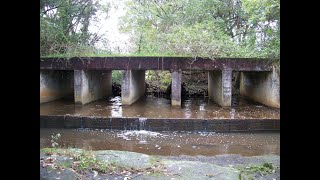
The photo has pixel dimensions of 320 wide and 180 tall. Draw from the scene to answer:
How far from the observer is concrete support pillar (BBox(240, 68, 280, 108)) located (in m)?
13.7

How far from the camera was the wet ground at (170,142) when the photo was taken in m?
8.77

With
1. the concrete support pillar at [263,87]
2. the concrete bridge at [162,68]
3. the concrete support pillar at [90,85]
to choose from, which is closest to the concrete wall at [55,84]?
the concrete bridge at [162,68]

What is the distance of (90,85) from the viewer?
50.9ft

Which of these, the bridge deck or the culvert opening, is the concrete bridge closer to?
the bridge deck

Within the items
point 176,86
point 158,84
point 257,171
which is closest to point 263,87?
point 176,86

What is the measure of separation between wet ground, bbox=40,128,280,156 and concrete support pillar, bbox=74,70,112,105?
343cm

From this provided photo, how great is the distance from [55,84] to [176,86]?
6619 millimetres

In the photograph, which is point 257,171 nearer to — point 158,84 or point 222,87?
point 222,87

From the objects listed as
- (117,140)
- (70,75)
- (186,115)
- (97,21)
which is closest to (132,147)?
(117,140)

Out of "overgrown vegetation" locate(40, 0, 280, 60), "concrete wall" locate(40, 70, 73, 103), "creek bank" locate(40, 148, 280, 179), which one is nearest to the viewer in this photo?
"creek bank" locate(40, 148, 280, 179)

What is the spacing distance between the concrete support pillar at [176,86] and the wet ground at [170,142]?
342 cm

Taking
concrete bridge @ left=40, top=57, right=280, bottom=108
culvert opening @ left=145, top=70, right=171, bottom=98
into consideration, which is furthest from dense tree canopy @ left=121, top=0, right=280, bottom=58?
culvert opening @ left=145, top=70, right=171, bottom=98

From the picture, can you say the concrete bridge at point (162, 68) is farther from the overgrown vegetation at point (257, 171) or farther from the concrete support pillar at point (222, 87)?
the overgrown vegetation at point (257, 171)
